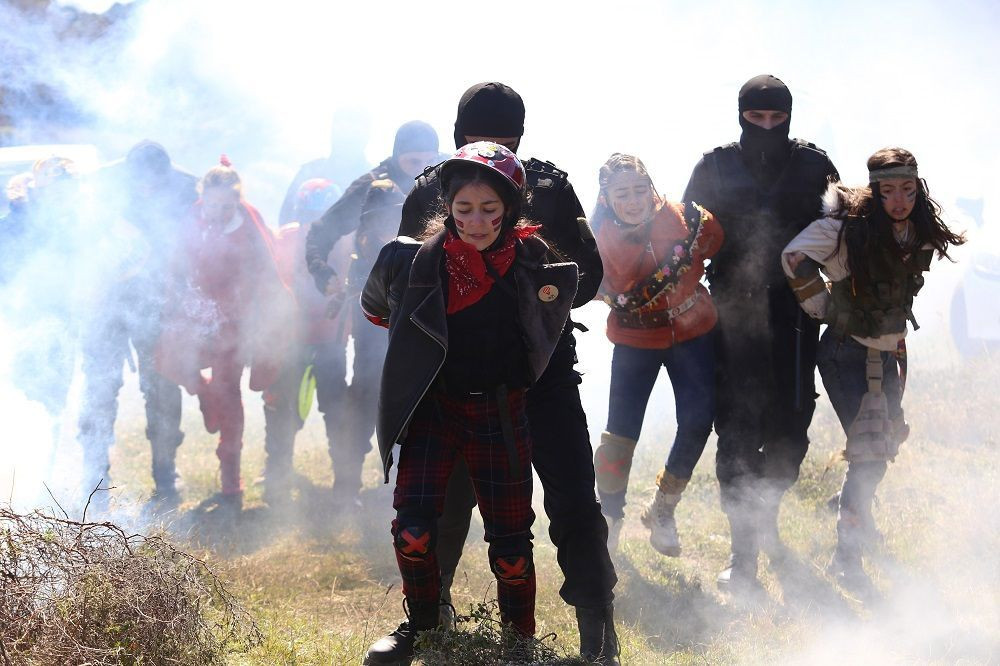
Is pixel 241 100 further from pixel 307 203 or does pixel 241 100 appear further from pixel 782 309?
pixel 782 309

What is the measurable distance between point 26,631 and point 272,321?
3.99m

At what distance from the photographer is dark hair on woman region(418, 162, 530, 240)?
324 centimetres

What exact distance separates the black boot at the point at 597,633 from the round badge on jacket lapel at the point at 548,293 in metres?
1.21

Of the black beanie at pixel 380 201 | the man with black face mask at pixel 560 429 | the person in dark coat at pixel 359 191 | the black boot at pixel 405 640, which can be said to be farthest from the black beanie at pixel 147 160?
the black boot at pixel 405 640

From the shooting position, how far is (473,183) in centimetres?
322

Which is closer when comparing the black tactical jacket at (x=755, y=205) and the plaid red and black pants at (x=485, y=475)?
the plaid red and black pants at (x=485, y=475)

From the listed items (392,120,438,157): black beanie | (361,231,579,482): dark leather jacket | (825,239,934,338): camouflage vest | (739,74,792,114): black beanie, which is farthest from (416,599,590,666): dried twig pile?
(392,120,438,157): black beanie

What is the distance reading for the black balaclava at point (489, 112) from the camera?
3746 mm

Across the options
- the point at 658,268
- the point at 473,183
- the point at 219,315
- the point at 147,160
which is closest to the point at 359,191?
the point at 219,315

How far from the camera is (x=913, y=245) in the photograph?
15.0ft

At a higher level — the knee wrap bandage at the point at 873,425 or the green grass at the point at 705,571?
the knee wrap bandage at the point at 873,425

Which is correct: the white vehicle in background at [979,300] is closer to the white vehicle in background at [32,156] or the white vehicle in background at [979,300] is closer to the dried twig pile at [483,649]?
the dried twig pile at [483,649]

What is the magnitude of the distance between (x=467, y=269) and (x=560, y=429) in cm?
74

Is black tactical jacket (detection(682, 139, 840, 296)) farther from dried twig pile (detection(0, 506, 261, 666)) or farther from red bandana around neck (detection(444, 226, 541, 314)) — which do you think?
dried twig pile (detection(0, 506, 261, 666))
